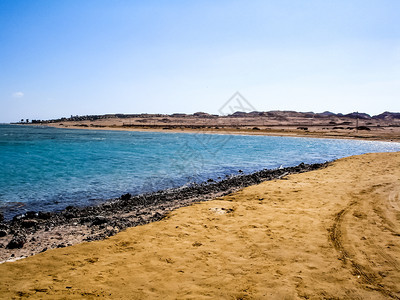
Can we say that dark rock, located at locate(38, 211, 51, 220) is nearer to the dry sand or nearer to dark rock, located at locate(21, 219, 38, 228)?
dark rock, located at locate(21, 219, 38, 228)

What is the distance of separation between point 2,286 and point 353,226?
7035 millimetres

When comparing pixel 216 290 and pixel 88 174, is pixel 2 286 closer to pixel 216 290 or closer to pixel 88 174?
pixel 216 290

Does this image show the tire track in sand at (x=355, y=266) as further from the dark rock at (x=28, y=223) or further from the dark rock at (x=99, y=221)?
the dark rock at (x=28, y=223)

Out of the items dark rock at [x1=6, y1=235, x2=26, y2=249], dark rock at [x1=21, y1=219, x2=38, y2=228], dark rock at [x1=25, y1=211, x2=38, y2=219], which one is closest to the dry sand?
dark rock at [x1=6, y1=235, x2=26, y2=249]

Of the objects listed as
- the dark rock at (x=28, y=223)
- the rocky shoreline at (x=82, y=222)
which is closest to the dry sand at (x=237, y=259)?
the rocky shoreline at (x=82, y=222)

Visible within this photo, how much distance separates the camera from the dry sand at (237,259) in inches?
147

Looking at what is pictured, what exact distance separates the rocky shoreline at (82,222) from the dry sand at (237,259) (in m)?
1.00

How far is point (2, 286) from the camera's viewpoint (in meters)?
3.85

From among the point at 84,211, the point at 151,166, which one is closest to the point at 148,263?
the point at 84,211

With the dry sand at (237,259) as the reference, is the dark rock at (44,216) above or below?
below

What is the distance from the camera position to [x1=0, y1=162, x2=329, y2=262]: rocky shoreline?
6.04 meters

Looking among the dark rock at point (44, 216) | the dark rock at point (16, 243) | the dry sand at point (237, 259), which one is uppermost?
the dry sand at point (237, 259)

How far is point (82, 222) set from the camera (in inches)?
295

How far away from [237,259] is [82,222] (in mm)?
5139
